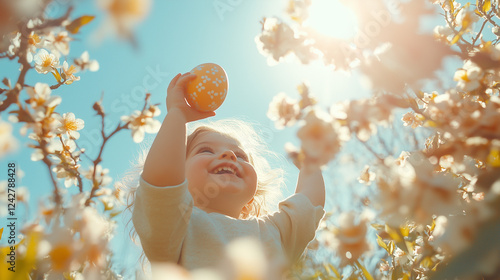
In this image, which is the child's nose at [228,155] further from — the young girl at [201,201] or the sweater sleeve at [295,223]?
the sweater sleeve at [295,223]

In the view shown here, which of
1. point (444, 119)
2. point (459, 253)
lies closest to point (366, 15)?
point (444, 119)

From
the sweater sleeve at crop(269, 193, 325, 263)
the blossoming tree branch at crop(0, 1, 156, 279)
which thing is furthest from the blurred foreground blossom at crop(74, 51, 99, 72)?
the sweater sleeve at crop(269, 193, 325, 263)

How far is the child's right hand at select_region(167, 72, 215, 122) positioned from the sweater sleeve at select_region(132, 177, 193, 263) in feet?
1.03

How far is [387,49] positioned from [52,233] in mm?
750

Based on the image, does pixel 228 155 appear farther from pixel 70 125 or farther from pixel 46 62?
pixel 46 62

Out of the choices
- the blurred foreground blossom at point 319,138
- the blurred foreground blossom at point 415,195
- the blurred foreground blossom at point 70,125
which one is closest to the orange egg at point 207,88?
the blurred foreground blossom at point 70,125

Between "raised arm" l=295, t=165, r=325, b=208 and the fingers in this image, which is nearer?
the fingers

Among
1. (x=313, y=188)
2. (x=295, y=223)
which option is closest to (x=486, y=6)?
(x=313, y=188)

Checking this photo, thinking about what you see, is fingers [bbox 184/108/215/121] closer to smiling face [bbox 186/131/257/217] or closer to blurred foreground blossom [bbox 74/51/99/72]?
smiling face [bbox 186/131/257/217]

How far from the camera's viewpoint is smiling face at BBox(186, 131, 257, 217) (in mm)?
1691

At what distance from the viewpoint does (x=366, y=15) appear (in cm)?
89

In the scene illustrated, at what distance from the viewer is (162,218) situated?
133 centimetres

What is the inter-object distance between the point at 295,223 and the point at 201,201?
1.46 ft

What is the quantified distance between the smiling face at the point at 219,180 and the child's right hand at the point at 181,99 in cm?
26
